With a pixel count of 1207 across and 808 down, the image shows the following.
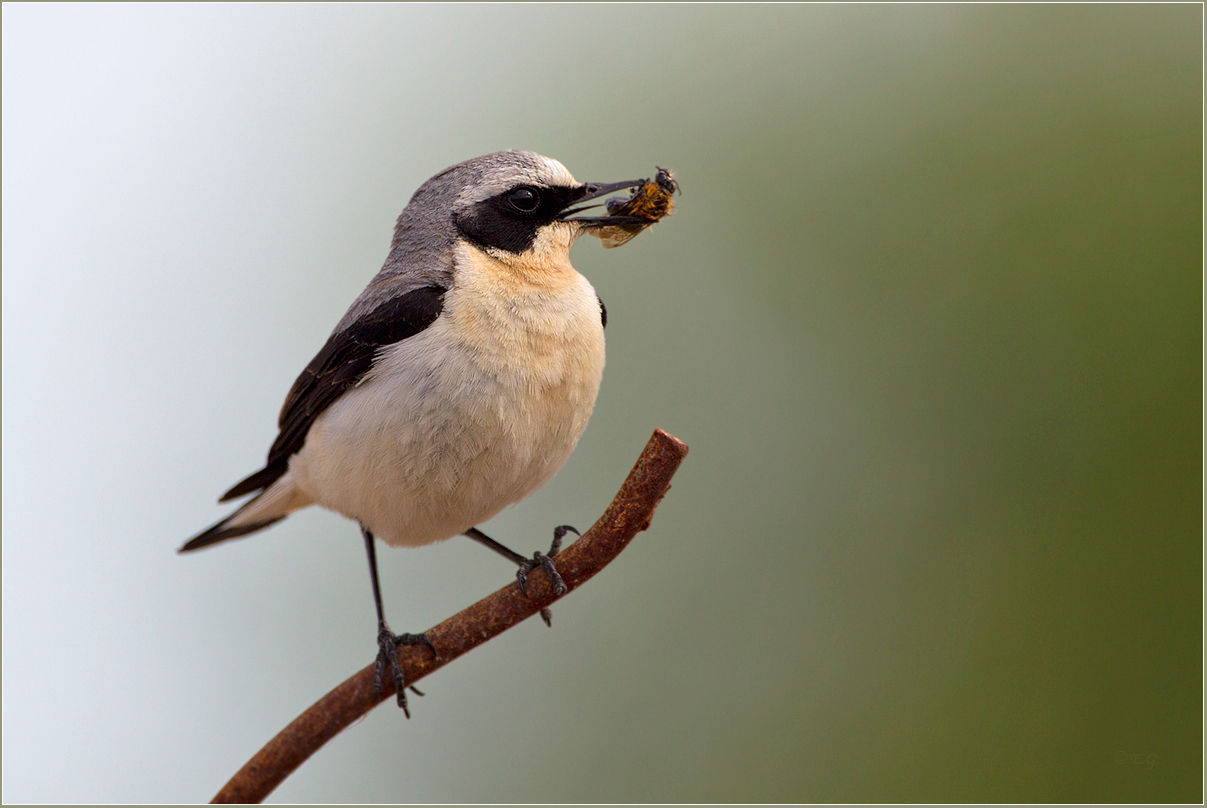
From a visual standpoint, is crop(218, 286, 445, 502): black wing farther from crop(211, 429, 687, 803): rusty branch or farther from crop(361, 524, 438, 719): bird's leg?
crop(211, 429, 687, 803): rusty branch

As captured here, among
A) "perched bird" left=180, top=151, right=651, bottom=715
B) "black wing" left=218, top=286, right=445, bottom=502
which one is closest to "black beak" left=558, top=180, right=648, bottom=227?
"perched bird" left=180, top=151, right=651, bottom=715

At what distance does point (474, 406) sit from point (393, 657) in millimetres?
891

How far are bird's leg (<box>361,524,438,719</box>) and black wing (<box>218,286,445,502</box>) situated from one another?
0.49m

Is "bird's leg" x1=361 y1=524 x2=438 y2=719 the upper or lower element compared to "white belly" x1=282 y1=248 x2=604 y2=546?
lower

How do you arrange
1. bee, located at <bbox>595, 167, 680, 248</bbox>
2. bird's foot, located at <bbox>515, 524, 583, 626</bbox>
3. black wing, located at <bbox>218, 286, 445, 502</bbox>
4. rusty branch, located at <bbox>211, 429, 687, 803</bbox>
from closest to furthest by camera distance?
rusty branch, located at <bbox>211, 429, 687, 803</bbox> < bird's foot, located at <bbox>515, 524, 583, 626</bbox> < bee, located at <bbox>595, 167, 680, 248</bbox> < black wing, located at <bbox>218, 286, 445, 502</bbox>

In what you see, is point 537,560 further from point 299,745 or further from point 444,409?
point 299,745

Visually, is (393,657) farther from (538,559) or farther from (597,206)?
(597,206)

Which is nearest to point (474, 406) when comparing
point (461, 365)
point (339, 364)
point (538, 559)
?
point (461, 365)

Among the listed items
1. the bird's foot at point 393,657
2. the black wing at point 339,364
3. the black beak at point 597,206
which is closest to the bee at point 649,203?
the black beak at point 597,206

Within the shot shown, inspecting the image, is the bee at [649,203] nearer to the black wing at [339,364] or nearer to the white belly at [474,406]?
the white belly at [474,406]

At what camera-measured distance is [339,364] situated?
3.45 m

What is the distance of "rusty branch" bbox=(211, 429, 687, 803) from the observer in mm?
2581

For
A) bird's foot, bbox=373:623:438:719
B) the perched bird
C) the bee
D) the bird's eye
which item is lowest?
bird's foot, bbox=373:623:438:719

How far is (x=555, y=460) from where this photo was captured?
10.5 ft
